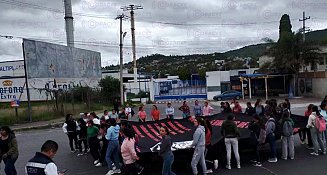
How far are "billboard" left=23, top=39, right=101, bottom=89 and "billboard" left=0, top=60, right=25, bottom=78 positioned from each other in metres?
6.41

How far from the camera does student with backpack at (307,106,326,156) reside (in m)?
10.0

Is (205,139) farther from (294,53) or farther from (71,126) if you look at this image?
(294,53)

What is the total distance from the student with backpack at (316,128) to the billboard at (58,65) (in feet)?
91.9

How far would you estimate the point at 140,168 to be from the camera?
922 cm

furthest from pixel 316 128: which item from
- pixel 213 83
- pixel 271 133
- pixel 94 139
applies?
pixel 213 83

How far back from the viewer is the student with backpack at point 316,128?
10047 mm

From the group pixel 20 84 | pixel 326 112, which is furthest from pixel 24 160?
pixel 20 84

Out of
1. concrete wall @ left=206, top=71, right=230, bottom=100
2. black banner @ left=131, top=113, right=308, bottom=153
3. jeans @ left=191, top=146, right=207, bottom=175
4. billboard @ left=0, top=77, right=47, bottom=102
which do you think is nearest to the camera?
jeans @ left=191, top=146, right=207, bottom=175

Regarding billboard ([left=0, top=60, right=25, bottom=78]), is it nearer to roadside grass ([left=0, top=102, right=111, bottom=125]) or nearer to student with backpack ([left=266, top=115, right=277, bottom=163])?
roadside grass ([left=0, top=102, right=111, bottom=125])

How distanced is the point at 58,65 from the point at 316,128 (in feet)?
116

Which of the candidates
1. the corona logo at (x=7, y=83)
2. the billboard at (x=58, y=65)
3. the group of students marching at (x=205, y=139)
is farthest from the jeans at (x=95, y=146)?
the corona logo at (x=7, y=83)

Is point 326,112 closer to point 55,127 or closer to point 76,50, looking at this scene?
point 55,127

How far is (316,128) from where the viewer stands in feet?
33.2

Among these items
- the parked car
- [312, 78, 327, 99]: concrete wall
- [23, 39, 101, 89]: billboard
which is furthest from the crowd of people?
the parked car
